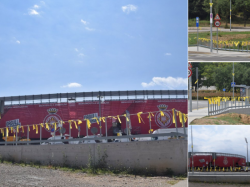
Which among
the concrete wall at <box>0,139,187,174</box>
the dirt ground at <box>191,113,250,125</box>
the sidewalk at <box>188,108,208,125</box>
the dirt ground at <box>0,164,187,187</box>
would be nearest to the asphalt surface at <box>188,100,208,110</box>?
the sidewalk at <box>188,108,208,125</box>

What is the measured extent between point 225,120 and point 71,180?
16.6ft

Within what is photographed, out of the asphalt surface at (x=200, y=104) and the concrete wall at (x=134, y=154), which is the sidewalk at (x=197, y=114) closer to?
the asphalt surface at (x=200, y=104)

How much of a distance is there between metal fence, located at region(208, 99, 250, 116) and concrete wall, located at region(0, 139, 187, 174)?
262 centimetres

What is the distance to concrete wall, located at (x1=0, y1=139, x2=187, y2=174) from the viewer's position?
32.3 ft

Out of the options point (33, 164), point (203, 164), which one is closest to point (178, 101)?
point (33, 164)

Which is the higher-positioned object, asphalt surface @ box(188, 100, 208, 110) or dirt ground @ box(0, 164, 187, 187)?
asphalt surface @ box(188, 100, 208, 110)

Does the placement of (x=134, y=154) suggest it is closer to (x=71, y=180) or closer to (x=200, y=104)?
(x=71, y=180)

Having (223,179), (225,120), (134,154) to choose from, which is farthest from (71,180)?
(225,120)

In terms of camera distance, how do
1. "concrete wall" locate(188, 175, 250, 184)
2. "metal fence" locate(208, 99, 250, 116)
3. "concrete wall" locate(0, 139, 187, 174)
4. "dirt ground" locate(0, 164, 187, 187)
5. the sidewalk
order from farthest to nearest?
"concrete wall" locate(0, 139, 187, 174)
"dirt ground" locate(0, 164, 187, 187)
"concrete wall" locate(188, 175, 250, 184)
"metal fence" locate(208, 99, 250, 116)
the sidewalk

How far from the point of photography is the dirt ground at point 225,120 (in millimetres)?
6742

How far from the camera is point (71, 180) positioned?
9172 mm

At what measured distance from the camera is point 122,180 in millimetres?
9297

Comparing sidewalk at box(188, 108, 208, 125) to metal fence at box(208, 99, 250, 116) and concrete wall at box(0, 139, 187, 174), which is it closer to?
metal fence at box(208, 99, 250, 116)

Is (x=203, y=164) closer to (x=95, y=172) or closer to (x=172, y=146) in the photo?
(x=172, y=146)
